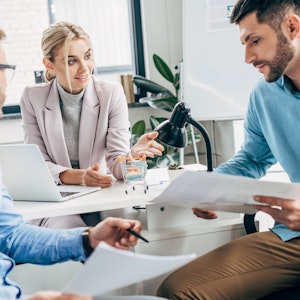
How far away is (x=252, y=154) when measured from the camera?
1852 millimetres

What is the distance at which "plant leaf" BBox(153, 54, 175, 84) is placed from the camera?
371cm

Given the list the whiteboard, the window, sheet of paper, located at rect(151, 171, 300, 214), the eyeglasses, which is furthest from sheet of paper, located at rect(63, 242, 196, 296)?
the window

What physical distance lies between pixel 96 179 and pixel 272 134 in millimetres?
675

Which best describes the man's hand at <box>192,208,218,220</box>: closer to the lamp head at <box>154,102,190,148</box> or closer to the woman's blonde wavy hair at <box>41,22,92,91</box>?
the lamp head at <box>154,102,190,148</box>

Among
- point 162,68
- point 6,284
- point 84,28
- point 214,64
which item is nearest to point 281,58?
point 6,284

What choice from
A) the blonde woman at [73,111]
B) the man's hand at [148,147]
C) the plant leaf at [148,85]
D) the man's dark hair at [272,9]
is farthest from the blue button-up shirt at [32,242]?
the plant leaf at [148,85]

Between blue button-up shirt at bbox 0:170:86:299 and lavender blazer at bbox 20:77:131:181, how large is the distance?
2.74 ft

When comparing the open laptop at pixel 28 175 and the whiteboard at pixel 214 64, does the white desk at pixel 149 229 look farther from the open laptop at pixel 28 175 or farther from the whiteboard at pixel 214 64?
the whiteboard at pixel 214 64

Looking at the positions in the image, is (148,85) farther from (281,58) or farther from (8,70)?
(8,70)

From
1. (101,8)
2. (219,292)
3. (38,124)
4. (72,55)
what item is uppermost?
(101,8)

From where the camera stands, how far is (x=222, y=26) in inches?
133

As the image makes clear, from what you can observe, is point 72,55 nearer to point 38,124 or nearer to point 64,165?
point 38,124

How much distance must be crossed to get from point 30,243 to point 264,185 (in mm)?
653

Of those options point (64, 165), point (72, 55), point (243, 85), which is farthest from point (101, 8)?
point (64, 165)
